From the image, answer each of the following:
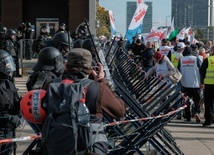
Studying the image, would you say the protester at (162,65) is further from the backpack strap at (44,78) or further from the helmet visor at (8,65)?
the helmet visor at (8,65)

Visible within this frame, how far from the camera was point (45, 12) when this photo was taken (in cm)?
3412

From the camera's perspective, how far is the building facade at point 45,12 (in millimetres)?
32406

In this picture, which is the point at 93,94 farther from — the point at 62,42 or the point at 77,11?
the point at 77,11

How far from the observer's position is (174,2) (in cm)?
15350

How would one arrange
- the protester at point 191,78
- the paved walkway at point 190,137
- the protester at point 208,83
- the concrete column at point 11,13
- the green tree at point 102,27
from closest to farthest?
the paved walkway at point 190,137, the protester at point 208,83, the protester at point 191,78, the concrete column at point 11,13, the green tree at point 102,27

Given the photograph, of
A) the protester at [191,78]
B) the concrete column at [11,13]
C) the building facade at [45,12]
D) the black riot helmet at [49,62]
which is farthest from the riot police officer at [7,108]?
the concrete column at [11,13]

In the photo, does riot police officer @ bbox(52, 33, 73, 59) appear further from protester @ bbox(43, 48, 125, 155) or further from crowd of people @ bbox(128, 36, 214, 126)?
protester @ bbox(43, 48, 125, 155)

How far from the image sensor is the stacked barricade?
19.2ft

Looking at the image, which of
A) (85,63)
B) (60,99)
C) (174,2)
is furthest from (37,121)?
(174,2)

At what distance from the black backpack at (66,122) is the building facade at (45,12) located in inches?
1090

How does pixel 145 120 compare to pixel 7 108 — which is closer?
pixel 7 108

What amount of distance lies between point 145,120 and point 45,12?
2815 centimetres

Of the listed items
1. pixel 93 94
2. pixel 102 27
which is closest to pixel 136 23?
pixel 93 94

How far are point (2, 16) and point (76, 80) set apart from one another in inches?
1167
